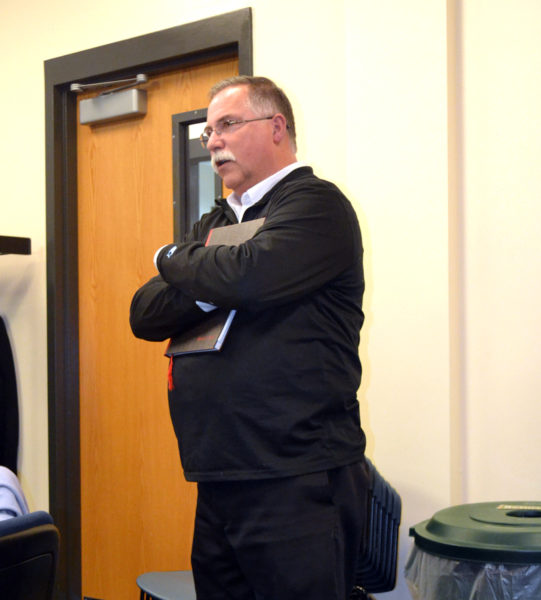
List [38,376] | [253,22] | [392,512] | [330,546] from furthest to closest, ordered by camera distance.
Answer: [38,376] → [253,22] → [392,512] → [330,546]

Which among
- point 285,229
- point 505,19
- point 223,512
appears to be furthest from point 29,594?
point 505,19

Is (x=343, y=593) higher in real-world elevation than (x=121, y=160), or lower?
lower

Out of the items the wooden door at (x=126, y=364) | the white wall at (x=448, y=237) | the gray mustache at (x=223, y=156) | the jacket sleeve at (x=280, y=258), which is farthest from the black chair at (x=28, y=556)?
the wooden door at (x=126, y=364)

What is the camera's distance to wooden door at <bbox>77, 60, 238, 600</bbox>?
295cm

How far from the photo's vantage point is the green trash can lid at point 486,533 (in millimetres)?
1526

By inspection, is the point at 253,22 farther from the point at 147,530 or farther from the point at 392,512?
the point at 147,530

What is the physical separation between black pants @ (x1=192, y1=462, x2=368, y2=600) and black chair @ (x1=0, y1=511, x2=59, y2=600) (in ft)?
1.47

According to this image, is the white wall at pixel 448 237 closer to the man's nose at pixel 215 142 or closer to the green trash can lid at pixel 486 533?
the green trash can lid at pixel 486 533

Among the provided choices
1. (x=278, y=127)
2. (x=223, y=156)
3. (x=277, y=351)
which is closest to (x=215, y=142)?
(x=223, y=156)

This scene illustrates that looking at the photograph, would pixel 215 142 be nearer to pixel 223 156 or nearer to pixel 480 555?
pixel 223 156

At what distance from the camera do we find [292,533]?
1.51 metres

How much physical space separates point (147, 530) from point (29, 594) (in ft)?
6.30

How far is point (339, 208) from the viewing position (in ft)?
5.39

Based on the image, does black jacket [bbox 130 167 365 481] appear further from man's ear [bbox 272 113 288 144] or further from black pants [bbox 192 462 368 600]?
man's ear [bbox 272 113 288 144]
